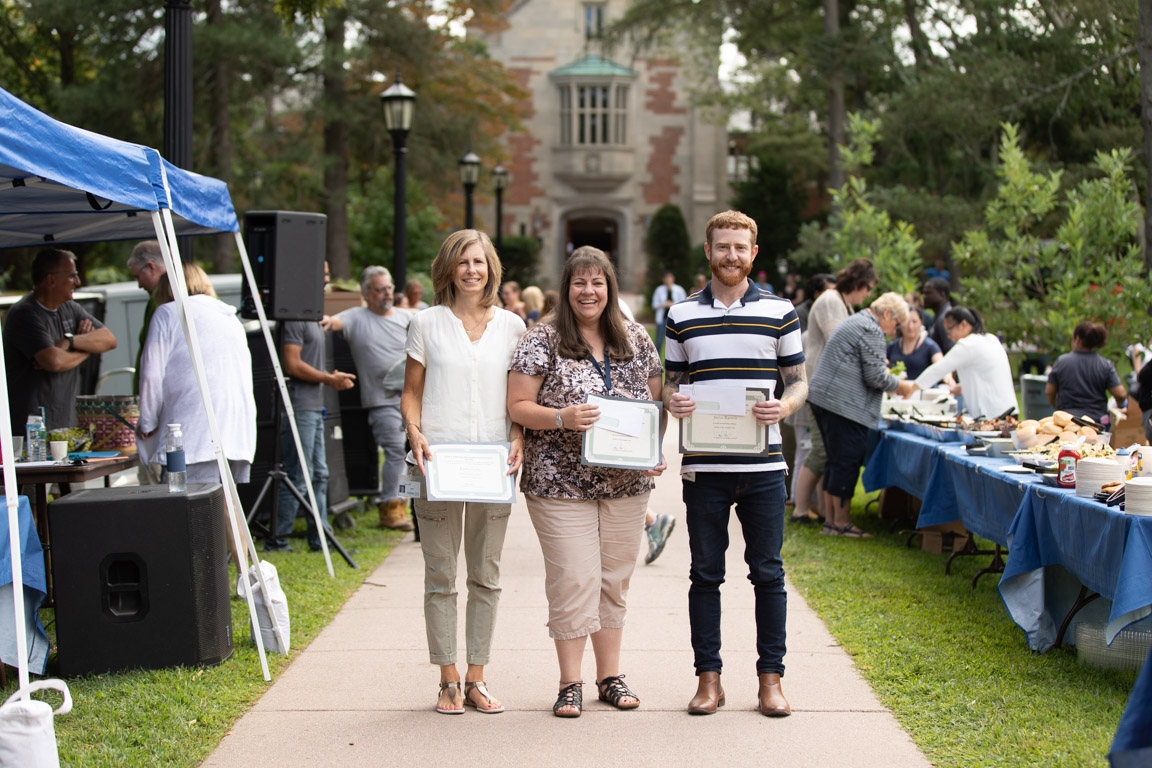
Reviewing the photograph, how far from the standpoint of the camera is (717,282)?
4.99 m

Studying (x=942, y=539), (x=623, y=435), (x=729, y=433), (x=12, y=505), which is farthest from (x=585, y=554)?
(x=942, y=539)

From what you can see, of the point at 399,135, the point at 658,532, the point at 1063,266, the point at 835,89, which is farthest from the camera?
the point at 835,89

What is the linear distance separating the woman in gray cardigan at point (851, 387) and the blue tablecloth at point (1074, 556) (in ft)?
8.85

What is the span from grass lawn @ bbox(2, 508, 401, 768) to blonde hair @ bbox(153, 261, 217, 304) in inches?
70.5

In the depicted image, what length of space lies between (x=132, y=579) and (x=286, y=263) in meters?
3.24

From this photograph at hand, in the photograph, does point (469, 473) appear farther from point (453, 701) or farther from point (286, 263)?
point (286, 263)

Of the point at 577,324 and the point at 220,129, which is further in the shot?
the point at 220,129

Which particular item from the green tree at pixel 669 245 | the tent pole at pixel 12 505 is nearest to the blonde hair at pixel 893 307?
the tent pole at pixel 12 505

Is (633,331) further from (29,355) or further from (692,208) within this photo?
(692,208)

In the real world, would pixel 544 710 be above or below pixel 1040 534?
below

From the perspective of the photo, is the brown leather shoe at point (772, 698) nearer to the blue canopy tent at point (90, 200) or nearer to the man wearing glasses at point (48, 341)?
the blue canopy tent at point (90, 200)

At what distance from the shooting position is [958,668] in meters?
5.73

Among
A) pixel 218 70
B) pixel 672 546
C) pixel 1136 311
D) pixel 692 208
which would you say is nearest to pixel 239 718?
pixel 672 546

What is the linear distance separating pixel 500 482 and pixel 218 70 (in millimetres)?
21478
